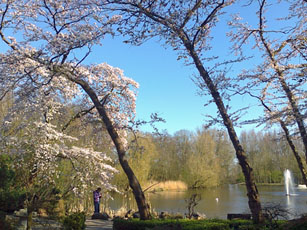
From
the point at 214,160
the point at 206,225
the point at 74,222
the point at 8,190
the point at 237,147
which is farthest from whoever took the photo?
the point at 214,160

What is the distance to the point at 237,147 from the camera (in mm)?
5543

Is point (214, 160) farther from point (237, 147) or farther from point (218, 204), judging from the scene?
point (237, 147)

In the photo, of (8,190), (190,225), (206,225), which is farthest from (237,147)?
(8,190)

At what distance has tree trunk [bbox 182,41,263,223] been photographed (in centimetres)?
526

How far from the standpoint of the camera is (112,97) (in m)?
10.4

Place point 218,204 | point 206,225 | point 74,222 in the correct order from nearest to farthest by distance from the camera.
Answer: point 206,225 < point 74,222 < point 218,204

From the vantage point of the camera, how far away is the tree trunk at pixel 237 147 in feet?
17.3

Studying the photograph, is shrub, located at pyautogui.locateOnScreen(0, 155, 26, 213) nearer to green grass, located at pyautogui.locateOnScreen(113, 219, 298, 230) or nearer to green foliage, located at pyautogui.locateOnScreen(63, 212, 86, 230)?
green foliage, located at pyautogui.locateOnScreen(63, 212, 86, 230)

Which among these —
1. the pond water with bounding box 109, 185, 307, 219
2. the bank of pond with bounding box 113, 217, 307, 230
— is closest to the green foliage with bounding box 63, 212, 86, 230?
the bank of pond with bounding box 113, 217, 307, 230

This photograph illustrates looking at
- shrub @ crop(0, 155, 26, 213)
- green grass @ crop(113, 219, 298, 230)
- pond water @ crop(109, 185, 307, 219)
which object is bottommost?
pond water @ crop(109, 185, 307, 219)

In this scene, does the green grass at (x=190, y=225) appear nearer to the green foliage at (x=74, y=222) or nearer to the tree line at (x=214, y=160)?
the green foliage at (x=74, y=222)

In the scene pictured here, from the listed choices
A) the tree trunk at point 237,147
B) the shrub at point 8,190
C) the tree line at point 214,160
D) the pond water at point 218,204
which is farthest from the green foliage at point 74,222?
the tree line at point 214,160

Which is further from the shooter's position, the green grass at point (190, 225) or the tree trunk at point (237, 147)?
the tree trunk at point (237, 147)

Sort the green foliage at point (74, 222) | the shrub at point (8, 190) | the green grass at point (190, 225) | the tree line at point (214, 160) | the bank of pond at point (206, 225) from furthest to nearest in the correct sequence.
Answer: the tree line at point (214, 160)
the shrub at point (8, 190)
the green foliage at point (74, 222)
the green grass at point (190, 225)
the bank of pond at point (206, 225)
